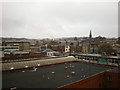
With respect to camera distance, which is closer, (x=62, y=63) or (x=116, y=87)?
(x=116, y=87)

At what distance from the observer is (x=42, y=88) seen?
11672 mm

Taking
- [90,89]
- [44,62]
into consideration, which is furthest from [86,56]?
[90,89]

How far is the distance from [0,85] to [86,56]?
28.5m

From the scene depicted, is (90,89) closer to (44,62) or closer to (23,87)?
(23,87)

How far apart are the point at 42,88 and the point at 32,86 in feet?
3.84

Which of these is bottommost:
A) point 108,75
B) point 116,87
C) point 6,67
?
point 116,87

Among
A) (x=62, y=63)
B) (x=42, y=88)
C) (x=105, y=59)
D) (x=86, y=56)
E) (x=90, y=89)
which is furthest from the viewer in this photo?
(x=86, y=56)

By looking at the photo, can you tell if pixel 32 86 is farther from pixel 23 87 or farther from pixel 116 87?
pixel 116 87

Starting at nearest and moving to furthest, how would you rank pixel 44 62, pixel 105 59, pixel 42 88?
pixel 42 88
pixel 44 62
pixel 105 59

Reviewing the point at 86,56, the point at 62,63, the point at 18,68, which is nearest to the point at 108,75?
the point at 62,63

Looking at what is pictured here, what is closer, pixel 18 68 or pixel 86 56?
pixel 18 68

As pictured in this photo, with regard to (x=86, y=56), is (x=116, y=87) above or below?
below

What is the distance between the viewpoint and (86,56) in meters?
36.5

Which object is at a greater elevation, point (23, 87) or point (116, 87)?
point (23, 87)
